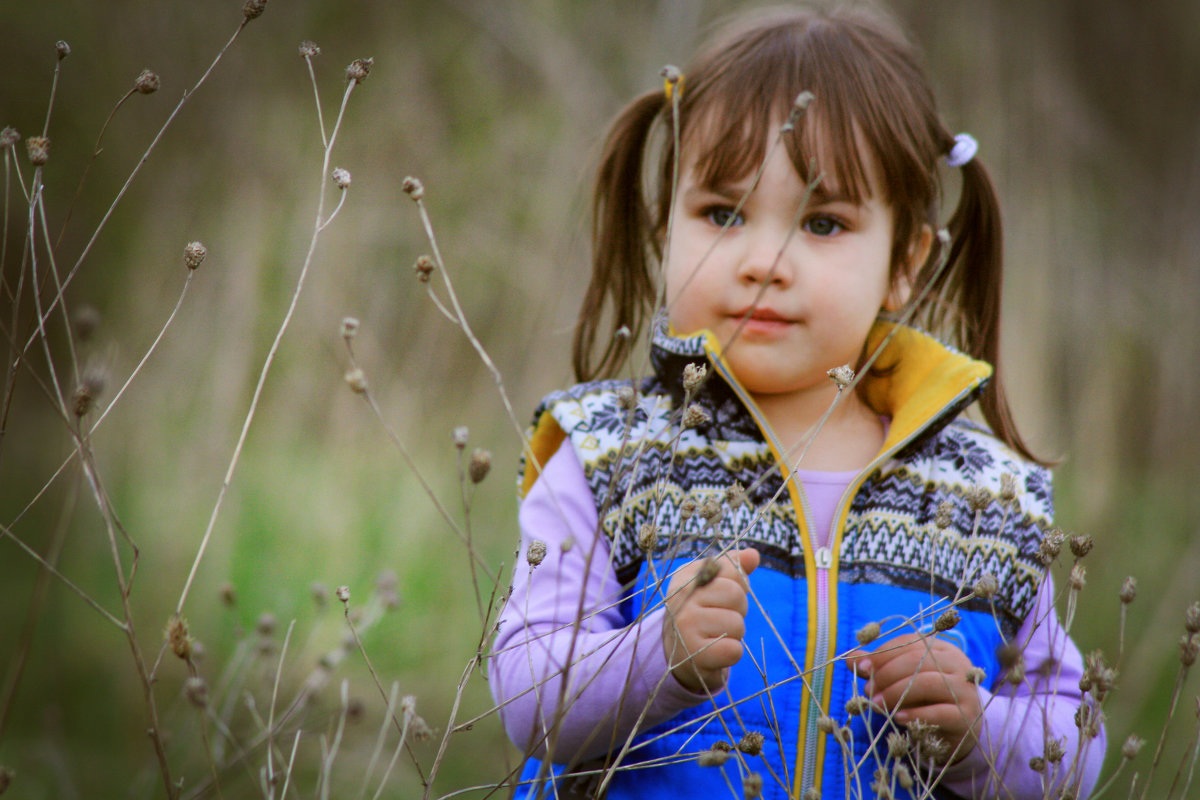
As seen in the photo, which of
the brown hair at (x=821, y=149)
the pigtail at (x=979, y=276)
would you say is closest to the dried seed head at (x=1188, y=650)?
the brown hair at (x=821, y=149)

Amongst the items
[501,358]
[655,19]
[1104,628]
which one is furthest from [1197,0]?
[501,358]

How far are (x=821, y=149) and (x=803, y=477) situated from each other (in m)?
0.49

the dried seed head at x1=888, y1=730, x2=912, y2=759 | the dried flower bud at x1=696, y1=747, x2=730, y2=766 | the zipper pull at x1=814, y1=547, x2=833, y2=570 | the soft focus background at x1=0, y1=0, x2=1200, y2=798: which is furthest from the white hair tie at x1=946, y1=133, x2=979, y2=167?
the soft focus background at x1=0, y1=0, x2=1200, y2=798

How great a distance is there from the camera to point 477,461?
0.99 meters

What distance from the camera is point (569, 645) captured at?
126 cm

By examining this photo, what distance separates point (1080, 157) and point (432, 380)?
2551mm

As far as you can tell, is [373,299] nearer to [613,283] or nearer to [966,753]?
[613,283]

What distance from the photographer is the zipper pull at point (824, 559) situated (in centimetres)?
155

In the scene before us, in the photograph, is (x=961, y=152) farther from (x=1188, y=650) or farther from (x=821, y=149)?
(x=1188, y=650)

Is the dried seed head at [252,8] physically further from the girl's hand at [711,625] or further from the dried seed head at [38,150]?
the girl's hand at [711,625]

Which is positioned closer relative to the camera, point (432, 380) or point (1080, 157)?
point (432, 380)

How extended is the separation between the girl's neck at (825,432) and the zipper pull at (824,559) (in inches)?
6.6

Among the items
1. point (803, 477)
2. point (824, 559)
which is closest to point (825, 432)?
point (803, 477)

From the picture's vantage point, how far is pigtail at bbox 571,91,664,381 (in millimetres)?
2029
